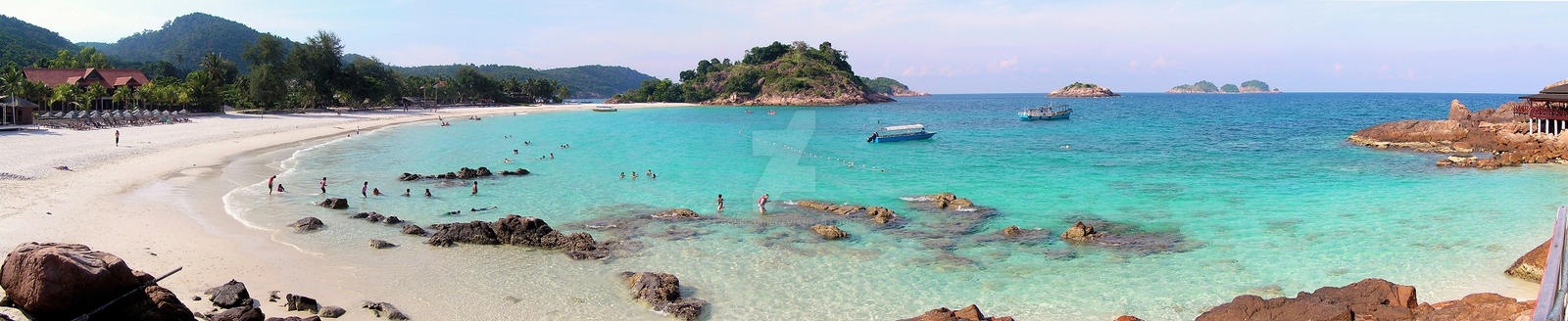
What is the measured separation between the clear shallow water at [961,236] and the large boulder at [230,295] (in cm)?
208

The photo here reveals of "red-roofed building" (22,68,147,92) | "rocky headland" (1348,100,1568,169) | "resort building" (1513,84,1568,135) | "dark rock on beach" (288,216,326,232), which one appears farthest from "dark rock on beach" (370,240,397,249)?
"red-roofed building" (22,68,147,92)

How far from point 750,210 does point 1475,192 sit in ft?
84.6

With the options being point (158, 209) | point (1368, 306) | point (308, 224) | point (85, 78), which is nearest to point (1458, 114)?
point (1368, 306)

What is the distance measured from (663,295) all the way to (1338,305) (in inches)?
432

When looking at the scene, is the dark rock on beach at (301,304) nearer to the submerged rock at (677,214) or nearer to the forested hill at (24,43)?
the submerged rock at (677,214)

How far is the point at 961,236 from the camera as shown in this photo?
Result: 21094mm

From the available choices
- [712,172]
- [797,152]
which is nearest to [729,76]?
[797,152]

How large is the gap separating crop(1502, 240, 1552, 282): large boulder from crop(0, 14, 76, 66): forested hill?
145 metres

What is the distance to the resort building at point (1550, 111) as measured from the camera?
A: 38.3m

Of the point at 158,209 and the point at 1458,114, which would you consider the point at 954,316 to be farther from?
the point at 1458,114

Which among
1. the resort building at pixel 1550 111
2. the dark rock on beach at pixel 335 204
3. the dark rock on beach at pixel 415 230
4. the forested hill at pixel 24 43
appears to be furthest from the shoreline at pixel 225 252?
the forested hill at pixel 24 43

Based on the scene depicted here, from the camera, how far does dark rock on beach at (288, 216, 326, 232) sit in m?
21.0

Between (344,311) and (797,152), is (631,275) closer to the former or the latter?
(344,311)

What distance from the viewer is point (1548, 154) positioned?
35219 mm
